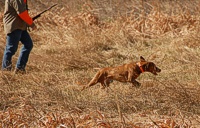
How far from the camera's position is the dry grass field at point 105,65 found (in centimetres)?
531

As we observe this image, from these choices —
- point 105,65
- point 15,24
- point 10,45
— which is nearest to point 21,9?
point 15,24

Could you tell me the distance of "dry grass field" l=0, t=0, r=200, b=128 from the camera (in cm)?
531

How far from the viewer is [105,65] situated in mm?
9406

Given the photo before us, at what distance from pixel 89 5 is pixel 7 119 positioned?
859 cm

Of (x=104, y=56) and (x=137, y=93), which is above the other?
(x=137, y=93)

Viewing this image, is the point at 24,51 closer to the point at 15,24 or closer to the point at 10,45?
the point at 10,45

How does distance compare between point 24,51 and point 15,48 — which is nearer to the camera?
point 15,48

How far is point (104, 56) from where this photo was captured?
33.2ft

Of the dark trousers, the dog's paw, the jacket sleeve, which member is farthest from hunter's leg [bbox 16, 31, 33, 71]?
the dog's paw

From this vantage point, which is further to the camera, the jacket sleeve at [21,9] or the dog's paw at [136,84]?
the jacket sleeve at [21,9]

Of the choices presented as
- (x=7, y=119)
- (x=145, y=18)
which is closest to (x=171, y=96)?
(x=7, y=119)

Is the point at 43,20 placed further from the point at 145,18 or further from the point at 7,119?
the point at 7,119

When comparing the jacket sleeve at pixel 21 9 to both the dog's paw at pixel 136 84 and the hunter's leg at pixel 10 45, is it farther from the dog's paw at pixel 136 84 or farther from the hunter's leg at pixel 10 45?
the dog's paw at pixel 136 84

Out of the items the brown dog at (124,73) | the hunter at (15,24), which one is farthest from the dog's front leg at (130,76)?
the hunter at (15,24)
